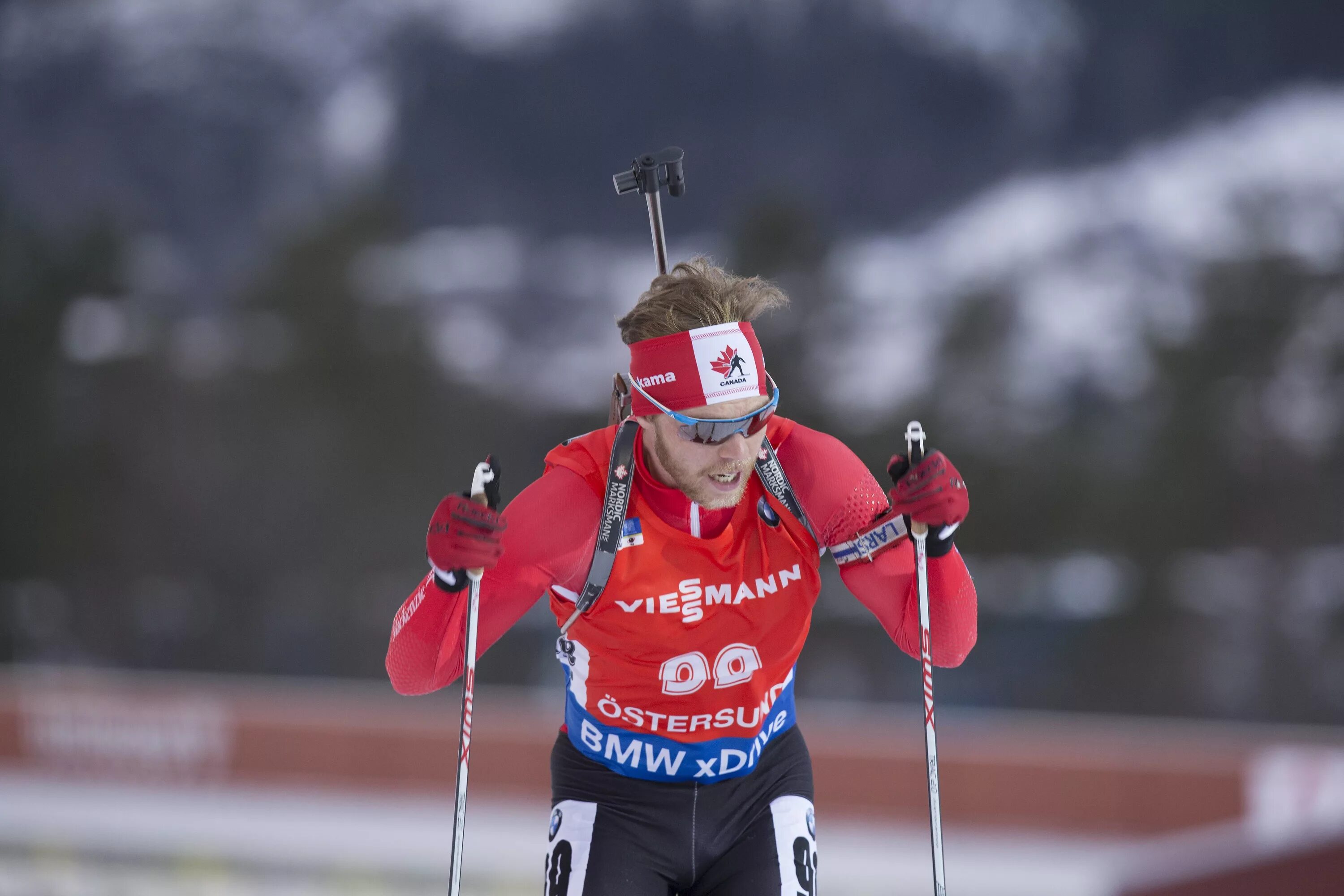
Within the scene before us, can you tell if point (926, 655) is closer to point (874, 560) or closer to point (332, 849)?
point (874, 560)

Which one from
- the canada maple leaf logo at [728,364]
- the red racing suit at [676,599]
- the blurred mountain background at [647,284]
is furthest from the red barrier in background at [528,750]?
the canada maple leaf logo at [728,364]

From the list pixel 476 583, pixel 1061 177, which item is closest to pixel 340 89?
pixel 1061 177

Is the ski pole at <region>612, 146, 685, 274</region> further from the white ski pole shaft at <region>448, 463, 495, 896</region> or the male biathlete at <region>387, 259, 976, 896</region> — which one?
the white ski pole shaft at <region>448, 463, 495, 896</region>

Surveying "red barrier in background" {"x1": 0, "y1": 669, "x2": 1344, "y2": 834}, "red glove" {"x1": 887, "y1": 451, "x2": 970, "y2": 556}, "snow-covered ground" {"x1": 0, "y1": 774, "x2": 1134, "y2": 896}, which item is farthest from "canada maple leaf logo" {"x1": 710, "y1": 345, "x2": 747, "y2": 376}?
"red barrier in background" {"x1": 0, "y1": 669, "x2": 1344, "y2": 834}

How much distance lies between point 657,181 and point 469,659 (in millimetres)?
1334

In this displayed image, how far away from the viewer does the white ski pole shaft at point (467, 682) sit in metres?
2.16

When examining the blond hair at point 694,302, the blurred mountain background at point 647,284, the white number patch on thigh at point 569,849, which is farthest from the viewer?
the blurred mountain background at point 647,284

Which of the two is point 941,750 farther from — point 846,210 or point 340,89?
point 340,89

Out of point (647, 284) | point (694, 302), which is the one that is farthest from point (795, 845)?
point (647, 284)

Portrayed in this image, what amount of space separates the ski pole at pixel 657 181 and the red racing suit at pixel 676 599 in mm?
677

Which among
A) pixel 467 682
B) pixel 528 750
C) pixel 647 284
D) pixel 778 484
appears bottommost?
pixel 467 682

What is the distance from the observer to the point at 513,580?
2225mm

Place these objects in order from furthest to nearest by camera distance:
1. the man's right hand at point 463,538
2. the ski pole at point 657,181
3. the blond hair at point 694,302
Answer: the ski pole at point 657,181, the blond hair at point 694,302, the man's right hand at point 463,538

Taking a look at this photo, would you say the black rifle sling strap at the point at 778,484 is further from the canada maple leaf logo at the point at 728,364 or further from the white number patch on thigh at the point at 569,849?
the white number patch on thigh at the point at 569,849
